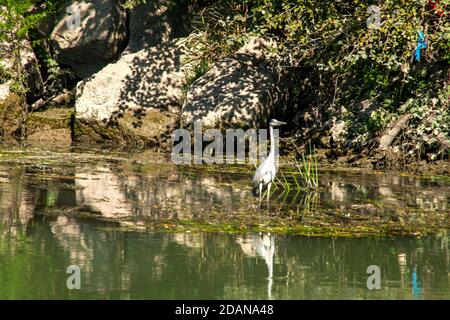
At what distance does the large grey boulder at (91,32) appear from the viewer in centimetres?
2267

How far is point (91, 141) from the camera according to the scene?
20797mm

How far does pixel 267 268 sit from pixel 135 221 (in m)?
2.58

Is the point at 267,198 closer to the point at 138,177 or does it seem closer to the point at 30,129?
the point at 138,177

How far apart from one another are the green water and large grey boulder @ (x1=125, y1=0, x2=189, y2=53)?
337 inches

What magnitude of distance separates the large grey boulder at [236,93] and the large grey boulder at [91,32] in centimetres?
381

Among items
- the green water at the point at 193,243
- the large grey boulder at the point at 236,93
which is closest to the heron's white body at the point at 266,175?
the green water at the point at 193,243

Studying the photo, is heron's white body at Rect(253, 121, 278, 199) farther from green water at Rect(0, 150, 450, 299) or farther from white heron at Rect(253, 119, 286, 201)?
green water at Rect(0, 150, 450, 299)

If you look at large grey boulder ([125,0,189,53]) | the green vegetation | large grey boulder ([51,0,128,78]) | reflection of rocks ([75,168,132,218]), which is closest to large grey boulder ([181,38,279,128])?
the green vegetation

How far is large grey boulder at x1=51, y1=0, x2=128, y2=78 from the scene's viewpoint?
22.7 meters

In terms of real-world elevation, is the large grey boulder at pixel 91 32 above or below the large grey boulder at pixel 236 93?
above

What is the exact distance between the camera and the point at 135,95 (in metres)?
20.6

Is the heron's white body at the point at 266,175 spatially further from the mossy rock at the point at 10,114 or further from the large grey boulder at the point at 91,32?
the large grey boulder at the point at 91,32

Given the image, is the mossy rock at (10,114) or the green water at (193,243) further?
the mossy rock at (10,114)
